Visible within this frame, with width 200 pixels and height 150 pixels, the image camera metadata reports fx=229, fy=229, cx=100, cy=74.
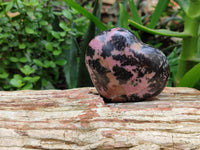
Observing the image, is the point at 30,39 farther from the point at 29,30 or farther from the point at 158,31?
the point at 158,31

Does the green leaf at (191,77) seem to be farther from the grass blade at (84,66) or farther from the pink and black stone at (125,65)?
the grass blade at (84,66)

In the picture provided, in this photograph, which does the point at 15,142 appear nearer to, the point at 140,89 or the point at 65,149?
the point at 65,149

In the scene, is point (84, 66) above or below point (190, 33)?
below

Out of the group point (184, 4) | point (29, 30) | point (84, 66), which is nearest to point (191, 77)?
point (184, 4)

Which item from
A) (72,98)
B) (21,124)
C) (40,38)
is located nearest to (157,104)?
(72,98)

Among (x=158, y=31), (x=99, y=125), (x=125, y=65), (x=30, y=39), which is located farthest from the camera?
(x=30, y=39)

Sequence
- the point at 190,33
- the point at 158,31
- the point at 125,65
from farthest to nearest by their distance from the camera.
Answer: the point at 190,33
the point at 158,31
the point at 125,65

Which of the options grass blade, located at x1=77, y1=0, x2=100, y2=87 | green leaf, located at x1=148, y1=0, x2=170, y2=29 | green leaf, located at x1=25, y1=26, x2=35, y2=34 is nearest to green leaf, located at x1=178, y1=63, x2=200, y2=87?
green leaf, located at x1=148, y1=0, x2=170, y2=29

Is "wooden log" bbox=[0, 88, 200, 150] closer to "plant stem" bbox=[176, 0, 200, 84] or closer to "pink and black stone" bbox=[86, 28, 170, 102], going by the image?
"pink and black stone" bbox=[86, 28, 170, 102]

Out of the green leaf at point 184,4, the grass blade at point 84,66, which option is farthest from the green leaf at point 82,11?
the green leaf at point 184,4
